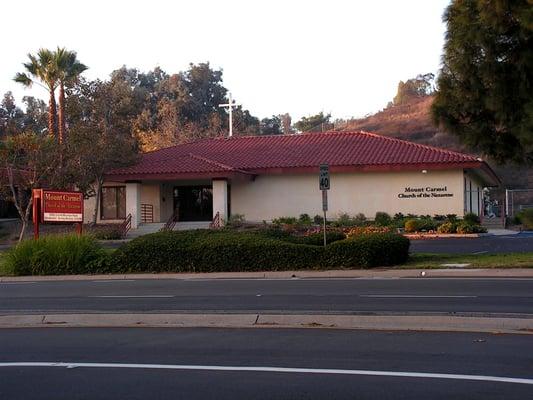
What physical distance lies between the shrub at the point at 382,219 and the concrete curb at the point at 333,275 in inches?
632

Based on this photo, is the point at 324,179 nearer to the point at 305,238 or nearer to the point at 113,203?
the point at 305,238

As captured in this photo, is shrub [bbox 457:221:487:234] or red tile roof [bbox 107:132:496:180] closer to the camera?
shrub [bbox 457:221:487:234]

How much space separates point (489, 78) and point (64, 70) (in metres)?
32.1

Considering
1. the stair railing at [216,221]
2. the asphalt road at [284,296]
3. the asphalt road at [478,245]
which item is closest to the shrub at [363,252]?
the asphalt road at [284,296]

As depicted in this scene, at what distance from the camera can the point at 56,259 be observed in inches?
920

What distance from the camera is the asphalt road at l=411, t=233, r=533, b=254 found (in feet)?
87.3

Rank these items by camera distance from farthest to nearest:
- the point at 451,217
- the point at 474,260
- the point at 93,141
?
the point at 93,141, the point at 451,217, the point at 474,260

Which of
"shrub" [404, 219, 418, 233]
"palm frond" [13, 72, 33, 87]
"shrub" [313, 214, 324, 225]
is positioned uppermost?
"palm frond" [13, 72, 33, 87]

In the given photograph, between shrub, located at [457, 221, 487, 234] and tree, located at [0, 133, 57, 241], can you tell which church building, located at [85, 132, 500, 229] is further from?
tree, located at [0, 133, 57, 241]

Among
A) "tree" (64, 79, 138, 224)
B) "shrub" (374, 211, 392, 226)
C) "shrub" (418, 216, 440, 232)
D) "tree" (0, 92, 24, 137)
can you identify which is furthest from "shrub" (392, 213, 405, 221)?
"tree" (0, 92, 24, 137)

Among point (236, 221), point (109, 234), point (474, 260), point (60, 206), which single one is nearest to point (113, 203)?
point (109, 234)

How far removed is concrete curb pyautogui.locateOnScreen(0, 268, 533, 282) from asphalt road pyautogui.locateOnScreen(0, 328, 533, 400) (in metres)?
9.43

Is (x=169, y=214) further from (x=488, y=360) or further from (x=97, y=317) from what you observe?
(x=488, y=360)

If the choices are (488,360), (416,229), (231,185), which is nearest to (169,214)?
(231,185)
